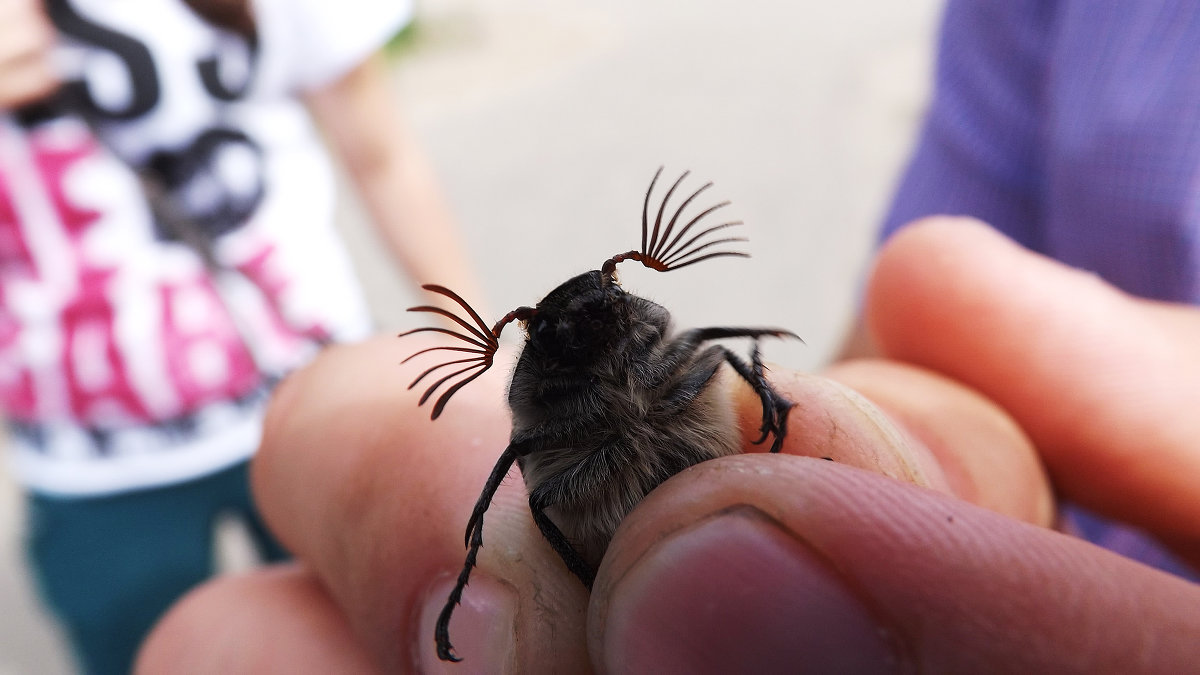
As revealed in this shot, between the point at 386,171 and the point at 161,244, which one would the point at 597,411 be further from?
the point at 386,171

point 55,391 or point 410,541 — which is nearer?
point 410,541

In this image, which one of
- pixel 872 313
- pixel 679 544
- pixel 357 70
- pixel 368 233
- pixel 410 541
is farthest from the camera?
pixel 368 233

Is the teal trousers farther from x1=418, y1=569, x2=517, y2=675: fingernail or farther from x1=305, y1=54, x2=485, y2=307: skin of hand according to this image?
x1=418, y1=569, x2=517, y2=675: fingernail

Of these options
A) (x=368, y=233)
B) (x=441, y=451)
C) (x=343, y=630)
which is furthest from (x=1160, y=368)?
(x=368, y=233)

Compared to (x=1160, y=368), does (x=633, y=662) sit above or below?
below

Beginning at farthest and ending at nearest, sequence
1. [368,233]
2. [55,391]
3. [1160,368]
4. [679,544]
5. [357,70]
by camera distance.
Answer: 1. [368,233]
2. [357,70]
3. [55,391]
4. [1160,368]
5. [679,544]

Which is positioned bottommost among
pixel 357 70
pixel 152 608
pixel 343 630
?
pixel 152 608

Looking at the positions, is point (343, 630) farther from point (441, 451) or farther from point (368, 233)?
point (368, 233)
